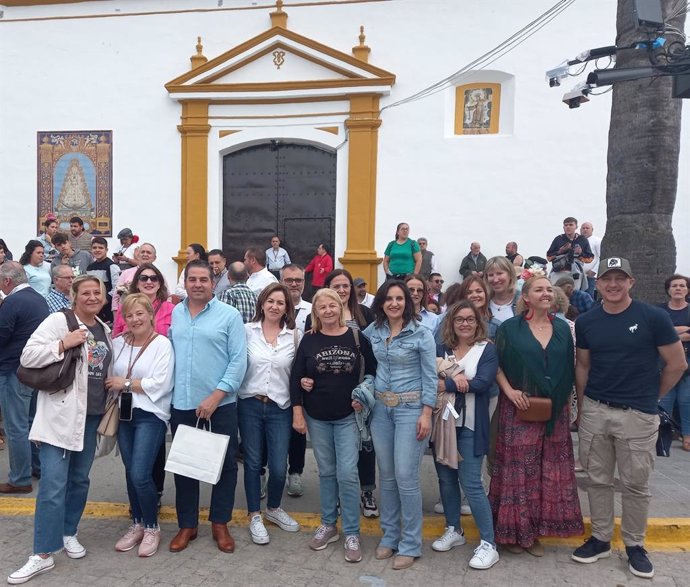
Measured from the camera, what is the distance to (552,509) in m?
3.97

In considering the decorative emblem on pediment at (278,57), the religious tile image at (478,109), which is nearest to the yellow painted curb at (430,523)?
the religious tile image at (478,109)

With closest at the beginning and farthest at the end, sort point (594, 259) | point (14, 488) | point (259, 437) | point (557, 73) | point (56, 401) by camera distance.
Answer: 1. point (56, 401)
2. point (259, 437)
3. point (14, 488)
4. point (557, 73)
5. point (594, 259)

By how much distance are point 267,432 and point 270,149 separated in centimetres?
855

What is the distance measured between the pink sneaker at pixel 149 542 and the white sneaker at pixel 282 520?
80cm

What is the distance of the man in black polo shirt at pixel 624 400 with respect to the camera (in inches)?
150

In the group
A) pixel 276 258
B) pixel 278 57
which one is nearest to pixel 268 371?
pixel 276 258

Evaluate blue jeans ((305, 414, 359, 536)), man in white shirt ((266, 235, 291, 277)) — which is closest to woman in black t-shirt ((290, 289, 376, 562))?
blue jeans ((305, 414, 359, 536))

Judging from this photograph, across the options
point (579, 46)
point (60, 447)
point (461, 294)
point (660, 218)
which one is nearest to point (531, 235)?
point (579, 46)

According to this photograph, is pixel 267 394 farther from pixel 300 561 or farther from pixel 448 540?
pixel 448 540

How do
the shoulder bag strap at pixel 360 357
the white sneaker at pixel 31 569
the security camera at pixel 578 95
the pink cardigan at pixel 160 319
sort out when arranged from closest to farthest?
1. the white sneaker at pixel 31 569
2. the shoulder bag strap at pixel 360 357
3. the pink cardigan at pixel 160 319
4. the security camera at pixel 578 95

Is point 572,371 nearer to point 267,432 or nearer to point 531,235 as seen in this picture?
point 267,432

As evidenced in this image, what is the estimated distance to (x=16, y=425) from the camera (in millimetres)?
4887

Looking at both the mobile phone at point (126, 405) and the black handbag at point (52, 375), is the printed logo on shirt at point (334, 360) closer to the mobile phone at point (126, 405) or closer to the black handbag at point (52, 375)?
the mobile phone at point (126, 405)

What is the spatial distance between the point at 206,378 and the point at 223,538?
112 cm
